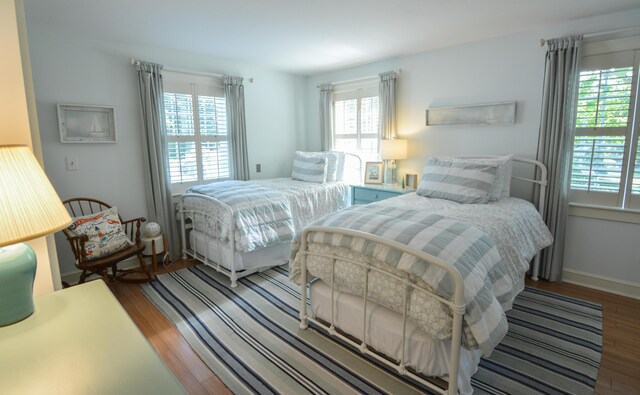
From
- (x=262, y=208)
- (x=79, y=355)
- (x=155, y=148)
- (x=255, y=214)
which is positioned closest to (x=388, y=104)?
(x=262, y=208)

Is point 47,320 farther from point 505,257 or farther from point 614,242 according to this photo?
point 614,242

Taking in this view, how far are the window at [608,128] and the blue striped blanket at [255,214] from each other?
2.81 m

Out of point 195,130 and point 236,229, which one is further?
point 195,130

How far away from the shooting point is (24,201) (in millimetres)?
994

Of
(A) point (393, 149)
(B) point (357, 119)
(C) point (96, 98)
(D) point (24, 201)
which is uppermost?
(C) point (96, 98)

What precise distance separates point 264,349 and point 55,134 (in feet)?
9.17

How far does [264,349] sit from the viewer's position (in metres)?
2.22

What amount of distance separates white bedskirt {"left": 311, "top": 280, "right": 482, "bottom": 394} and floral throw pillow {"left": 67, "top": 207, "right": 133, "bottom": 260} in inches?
78.2

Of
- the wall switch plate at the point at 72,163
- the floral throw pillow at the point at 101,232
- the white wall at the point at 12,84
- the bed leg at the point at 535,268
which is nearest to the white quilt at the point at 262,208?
the floral throw pillow at the point at 101,232

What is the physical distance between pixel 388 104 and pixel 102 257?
11.5 ft

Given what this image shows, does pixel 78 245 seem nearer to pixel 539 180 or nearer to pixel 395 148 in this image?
pixel 395 148

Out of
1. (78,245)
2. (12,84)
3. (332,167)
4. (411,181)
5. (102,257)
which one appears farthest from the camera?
(332,167)

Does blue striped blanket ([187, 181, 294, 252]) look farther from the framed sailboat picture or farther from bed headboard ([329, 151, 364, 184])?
bed headboard ([329, 151, 364, 184])

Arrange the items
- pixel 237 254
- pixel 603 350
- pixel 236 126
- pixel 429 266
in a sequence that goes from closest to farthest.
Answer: pixel 429 266, pixel 603 350, pixel 237 254, pixel 236 126
